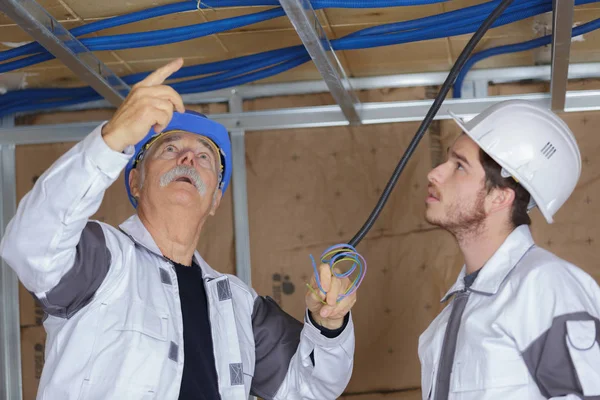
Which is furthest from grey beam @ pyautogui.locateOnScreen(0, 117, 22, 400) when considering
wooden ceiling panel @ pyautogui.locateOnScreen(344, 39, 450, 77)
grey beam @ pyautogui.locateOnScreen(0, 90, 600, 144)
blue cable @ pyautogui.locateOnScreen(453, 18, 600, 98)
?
blue cable @ pyautogui.locateOnScreen(453, 18, 600, 98)

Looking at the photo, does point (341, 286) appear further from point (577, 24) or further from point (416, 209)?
point (577, 24)

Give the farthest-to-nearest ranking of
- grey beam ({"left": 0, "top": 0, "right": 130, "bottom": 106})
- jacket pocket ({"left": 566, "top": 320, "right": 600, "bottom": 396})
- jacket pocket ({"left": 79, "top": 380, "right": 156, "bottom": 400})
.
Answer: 1. grey beam ({"left": 0, "top": 0, "right": 130, "bottom": 106})
2. jacket pocket ({"left": 79, "top": 380, "right": 156, "bottom": 400})
3. jacket pocket ({"left": 566, "top": 320, "right": 600, "bottom": 396})

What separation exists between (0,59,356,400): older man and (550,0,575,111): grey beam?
0.97 meters

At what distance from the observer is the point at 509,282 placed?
7.10ft

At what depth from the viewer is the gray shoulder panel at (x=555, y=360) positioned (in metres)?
1.92

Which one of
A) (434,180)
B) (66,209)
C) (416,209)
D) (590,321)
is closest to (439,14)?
(434,180)

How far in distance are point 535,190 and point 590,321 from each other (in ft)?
1.68

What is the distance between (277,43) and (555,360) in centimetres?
152

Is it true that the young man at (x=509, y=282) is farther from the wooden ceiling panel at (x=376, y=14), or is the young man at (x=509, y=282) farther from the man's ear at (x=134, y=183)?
the man's ear at (x=134, y=183)

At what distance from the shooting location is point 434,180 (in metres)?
2.45

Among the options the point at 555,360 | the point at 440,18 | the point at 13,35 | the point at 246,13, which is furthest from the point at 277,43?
the point at 555,360

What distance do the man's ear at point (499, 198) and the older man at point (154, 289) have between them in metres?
0.47

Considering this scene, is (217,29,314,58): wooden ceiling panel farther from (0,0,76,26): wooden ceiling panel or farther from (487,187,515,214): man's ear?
(487,187,515,214): man's ear

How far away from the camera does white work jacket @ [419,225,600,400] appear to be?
1.92m
